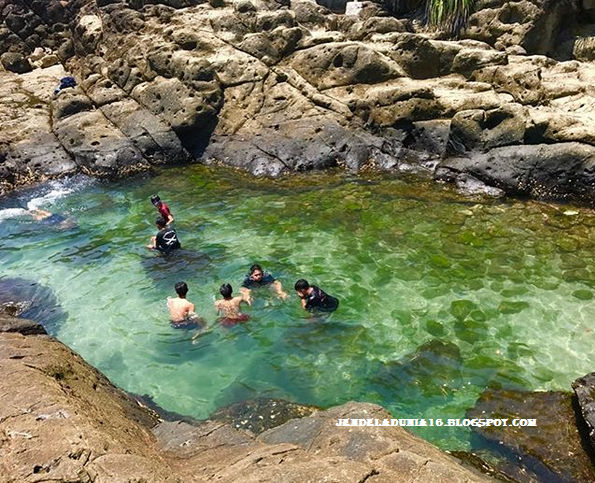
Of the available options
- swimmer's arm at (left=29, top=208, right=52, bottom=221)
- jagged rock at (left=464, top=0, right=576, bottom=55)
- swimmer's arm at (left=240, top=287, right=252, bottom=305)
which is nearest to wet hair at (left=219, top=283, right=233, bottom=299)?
swimmer's arm at (left=240, top=287, right=252, bottom=305)

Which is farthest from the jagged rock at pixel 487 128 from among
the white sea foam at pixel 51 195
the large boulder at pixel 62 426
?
the white sea foam at pixel 51 195

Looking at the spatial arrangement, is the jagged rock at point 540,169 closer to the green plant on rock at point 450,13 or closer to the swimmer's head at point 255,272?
the swimmer's head at point 255,272

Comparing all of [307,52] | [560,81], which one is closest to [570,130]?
[560,81]

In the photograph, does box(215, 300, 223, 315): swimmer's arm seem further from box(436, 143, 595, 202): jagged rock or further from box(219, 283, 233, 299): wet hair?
box(436, 143, 595, 202): jagged rock

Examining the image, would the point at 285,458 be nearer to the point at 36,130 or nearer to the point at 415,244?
the point at 415,244

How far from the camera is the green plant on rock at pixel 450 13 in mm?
21906

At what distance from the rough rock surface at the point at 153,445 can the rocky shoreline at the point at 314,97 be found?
11418mm

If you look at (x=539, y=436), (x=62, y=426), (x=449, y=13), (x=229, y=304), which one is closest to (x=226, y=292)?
(x=229, y=304)

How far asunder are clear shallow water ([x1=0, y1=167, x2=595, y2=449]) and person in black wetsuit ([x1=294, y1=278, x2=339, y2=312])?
22cm

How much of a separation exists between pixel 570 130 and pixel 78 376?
1427cm

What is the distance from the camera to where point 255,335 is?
983 centimetres

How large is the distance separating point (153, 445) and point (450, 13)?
74.3 feet

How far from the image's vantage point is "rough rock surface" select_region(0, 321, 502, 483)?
4.24 m

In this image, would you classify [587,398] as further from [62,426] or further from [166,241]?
[166,241]
